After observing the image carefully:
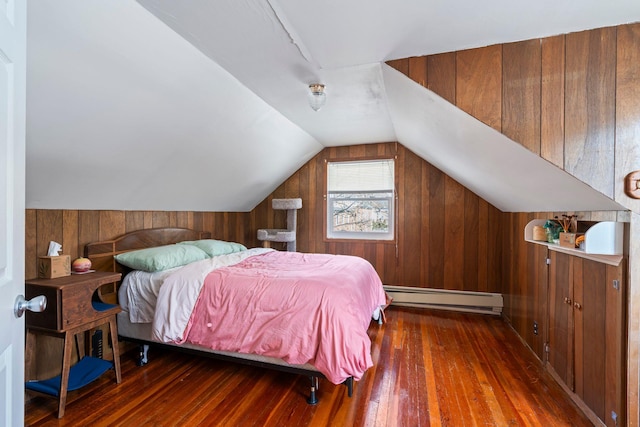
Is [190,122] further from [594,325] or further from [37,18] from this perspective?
[594,325]

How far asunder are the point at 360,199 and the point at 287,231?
1.20m

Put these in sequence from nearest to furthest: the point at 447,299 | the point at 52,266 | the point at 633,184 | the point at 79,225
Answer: the point at 633,184 → the point at 52,266 → the point at 79,225 → the point at 447,299

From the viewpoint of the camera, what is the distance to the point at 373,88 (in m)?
2.50

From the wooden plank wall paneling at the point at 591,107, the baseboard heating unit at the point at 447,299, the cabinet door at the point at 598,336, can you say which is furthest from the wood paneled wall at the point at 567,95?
the baseboard heating unit at the point at 447,299

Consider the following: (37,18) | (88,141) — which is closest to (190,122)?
(88,141)

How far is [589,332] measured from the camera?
6.12 ft

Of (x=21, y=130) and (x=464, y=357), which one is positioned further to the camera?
(x=464, y=357)

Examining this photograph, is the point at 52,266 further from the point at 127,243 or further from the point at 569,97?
the point at 569,97

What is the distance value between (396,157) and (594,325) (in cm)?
288

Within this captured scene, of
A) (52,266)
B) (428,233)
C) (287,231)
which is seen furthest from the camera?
(287,231)

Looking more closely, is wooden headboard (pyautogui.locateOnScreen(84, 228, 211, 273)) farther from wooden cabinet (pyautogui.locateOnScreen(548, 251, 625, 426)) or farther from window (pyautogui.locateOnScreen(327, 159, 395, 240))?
wooden cabinet (pyautogui.locateOnScreen(548, 251, 625, 426))

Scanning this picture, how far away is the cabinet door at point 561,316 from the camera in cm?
207

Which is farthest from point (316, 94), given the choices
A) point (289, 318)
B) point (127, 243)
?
point (127, 243)

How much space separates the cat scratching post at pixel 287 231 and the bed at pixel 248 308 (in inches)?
54.3
